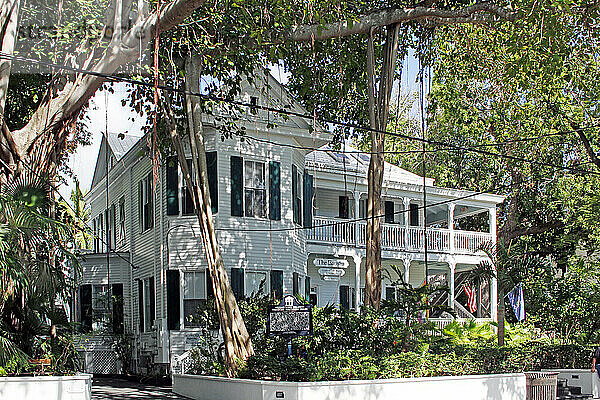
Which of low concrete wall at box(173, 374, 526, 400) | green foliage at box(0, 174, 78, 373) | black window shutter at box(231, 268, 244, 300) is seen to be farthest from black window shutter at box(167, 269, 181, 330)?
green foliage at box(0, 174, 78, 373)

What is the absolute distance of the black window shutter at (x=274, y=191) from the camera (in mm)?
23112

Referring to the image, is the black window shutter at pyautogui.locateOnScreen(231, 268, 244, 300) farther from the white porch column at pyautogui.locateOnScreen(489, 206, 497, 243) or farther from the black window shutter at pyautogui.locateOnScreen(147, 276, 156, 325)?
the white porch column at pyautogui.locateOnScreen(489, 206, 497, 243)

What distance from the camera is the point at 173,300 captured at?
22.2 m

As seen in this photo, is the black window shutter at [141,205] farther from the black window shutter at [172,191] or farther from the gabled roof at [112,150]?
the gabled roof at [112,150]

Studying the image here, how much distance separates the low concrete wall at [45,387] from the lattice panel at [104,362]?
42.0ft

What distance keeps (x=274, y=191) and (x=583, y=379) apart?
32.3ft

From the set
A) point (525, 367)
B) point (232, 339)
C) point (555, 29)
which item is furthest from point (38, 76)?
point (525, 367)

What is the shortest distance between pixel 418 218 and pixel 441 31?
11.6 m

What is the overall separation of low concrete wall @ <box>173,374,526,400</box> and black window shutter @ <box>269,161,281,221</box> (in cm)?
679

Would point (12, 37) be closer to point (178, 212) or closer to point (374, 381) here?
point (374, 381)

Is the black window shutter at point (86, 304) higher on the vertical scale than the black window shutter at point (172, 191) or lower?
lower

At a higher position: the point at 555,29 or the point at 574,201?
the point at 555,29

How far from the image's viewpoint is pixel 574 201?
30.8m

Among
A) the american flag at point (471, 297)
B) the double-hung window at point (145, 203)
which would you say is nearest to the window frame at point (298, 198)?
the double-hung window at point (145, 203)
